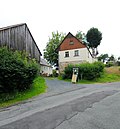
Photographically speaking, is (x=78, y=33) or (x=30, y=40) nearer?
(x=30, y=40)

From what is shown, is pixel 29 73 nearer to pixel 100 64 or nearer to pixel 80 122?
pixel 80 122

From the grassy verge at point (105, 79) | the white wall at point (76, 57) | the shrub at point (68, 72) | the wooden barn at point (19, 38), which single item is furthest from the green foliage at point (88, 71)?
the white wall at point (76, 57)

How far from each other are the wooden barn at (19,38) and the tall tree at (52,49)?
2579 centimetres

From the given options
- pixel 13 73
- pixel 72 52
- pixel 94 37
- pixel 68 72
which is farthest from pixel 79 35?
pixel 13 73

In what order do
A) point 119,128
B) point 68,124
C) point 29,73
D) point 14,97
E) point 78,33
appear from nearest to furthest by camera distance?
point 119,128 < point 68,124 < point 14,97 < point 29,73 < point 78,33

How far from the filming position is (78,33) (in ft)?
228

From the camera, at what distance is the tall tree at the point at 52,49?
5875cm

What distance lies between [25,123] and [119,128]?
11.4 feet

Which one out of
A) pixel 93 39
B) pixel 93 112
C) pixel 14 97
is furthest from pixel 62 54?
pixel 93 112

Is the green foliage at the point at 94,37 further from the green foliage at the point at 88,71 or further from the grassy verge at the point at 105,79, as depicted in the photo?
the green foliage at the point at 88,71

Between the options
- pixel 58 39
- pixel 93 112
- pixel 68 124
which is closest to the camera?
pixel 68 124

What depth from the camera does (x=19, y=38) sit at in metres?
27.5

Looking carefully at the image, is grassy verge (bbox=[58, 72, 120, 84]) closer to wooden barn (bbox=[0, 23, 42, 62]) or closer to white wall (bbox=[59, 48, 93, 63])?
wooden barn (bbox=[0, 23, 42, 62])

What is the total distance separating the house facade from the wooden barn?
11.3 m
